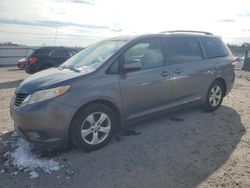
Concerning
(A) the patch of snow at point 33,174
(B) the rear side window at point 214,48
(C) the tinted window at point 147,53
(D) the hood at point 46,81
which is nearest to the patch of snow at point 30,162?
(A) the patch of snow at point 33,174

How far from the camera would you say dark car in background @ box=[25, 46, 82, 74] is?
1275cm

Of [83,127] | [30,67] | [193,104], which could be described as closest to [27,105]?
[83,127]

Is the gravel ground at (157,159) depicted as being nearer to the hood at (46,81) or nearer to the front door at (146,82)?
the front door at (146,82)

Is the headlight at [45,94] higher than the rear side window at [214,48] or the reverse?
the reverse

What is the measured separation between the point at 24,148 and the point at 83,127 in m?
1.12

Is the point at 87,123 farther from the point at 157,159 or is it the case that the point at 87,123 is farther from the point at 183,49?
the point at 183,49

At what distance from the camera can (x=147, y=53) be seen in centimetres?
500

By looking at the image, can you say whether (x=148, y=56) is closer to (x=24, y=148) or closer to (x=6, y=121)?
(x=24, y=148)

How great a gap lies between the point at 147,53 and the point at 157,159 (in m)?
1.97

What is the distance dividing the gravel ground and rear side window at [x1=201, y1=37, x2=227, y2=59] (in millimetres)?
1609

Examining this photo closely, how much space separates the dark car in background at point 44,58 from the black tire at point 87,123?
29.9ft

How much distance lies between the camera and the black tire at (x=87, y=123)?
13.4 feet

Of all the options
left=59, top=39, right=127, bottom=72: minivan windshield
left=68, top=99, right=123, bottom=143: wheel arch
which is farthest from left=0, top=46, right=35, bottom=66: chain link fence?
left=68, top=99, right=123, bottom=143: wheel arch

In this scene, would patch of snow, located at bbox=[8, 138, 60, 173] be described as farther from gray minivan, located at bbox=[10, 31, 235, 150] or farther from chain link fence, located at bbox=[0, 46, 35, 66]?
chain link fence, located at bbox=[0, 46, 35, 66]
